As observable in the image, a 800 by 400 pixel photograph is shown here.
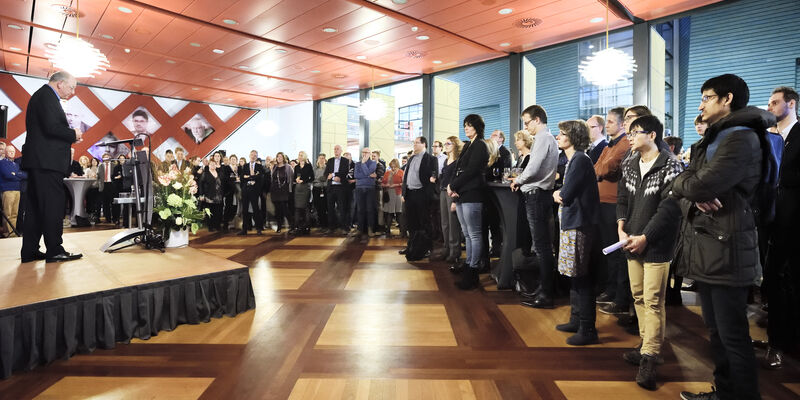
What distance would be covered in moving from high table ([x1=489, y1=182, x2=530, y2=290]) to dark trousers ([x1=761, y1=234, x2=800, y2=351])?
5.18 feet

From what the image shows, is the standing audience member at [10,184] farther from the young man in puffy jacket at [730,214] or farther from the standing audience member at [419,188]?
the young man in puffy jacket at [730,214]

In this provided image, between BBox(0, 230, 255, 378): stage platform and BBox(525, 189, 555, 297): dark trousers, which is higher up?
BBox(525, 189, 555, 297): dark trousers

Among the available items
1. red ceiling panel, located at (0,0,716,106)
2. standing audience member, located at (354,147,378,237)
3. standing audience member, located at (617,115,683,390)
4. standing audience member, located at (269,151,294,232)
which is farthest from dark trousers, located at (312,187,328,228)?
standing audience member, located at (617,115,683,390)

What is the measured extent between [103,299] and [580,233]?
262 centimetres

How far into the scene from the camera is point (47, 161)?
279 cm

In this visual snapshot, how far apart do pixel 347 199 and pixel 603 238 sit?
15.6 feet

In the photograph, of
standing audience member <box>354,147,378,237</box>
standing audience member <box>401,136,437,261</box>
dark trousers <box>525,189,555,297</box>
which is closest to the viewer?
dark trousers <box>525,189,555,297</box>

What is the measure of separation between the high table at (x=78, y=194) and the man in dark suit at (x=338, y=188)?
4.47 meters

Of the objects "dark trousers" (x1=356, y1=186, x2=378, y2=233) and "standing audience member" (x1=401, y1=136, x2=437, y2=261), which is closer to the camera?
"standing audience member" (x1=401, y1=136, x2=437, y2=261)

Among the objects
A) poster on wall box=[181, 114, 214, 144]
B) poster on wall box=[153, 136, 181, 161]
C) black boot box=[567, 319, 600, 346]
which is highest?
poster on wall box=[181, 114, 214, 144]

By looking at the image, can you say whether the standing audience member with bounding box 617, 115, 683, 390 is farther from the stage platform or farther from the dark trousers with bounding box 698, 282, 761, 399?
the stage platform

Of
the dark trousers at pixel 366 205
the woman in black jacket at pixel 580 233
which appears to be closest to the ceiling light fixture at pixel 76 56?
the dark trousers at pixel 366 205

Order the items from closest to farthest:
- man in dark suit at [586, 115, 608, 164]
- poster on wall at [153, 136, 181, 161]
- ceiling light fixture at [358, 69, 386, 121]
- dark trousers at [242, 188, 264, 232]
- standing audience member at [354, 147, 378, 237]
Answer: man in dark suit at [586, 115, 608, 164]
standing audience member at [354, 147, 378, 237]
dark trousers at [242, 188, 264, 232]
ceiling light fixture at [358, 69, 386, 121]
poster on wall at [153, 136, 181, 161]

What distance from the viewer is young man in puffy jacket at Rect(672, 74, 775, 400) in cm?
141
